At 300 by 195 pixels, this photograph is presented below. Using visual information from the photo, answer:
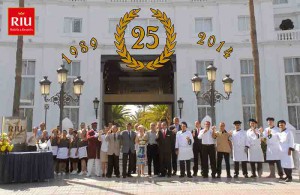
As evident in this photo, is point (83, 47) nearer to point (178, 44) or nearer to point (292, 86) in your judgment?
point (178, 44)

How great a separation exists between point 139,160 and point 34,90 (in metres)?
15.3

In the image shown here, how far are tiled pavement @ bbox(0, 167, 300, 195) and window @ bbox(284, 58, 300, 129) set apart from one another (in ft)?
45.4

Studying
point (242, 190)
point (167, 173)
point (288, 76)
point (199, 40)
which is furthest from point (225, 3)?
point (242, 190)

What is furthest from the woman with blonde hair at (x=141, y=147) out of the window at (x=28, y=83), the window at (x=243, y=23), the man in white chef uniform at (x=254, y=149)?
the window at (x=243, y=23)

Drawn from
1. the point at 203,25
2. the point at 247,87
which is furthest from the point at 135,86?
the point at 247,87

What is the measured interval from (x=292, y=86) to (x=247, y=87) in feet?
11.3

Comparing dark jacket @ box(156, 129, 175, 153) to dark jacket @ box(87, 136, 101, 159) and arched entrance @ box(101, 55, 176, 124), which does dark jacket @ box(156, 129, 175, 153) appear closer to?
dark jacket @ box(87, 136, 101, 159)

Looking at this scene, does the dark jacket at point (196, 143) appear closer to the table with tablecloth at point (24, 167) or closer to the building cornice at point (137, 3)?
the table with tablecloth at point (24, 167)

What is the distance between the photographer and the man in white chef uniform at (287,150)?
1138 centimetres

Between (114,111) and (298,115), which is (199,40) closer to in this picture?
(298,115)

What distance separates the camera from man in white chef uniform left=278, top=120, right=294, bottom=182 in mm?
11383

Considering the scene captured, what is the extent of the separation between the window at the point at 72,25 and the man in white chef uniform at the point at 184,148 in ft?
54.4

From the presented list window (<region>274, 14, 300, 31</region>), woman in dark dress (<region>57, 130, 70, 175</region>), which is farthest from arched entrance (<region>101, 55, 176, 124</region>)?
woman in dark dress (<region>57, 130, 70, 175</region>)

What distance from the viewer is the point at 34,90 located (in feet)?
82.1
